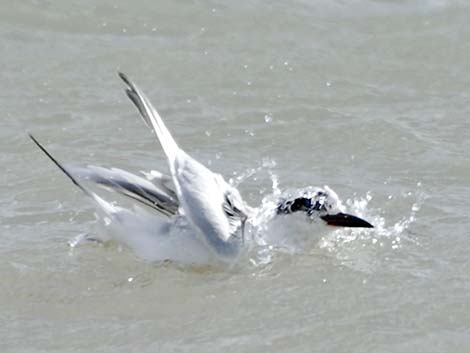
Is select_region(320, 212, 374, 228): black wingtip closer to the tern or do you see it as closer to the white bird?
the tern

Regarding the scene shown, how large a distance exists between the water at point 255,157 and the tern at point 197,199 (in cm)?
17

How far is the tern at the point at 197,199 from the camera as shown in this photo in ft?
21.4

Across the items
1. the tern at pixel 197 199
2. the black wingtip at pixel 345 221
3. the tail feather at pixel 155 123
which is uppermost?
the tail feather at pixel 155 123

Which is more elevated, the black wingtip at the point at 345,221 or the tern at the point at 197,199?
the tern at the point at 197,199

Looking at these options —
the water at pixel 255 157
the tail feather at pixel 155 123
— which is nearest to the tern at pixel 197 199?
the tail feather at pixel 155 123

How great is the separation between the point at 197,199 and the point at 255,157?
1.55 meters

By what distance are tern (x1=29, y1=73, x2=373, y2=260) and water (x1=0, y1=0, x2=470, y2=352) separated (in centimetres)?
17

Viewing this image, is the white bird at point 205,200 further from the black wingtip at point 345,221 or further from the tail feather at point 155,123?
the black wingtip at point 345,221

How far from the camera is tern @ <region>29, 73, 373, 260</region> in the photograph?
21.4ft

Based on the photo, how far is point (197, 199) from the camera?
657 cm

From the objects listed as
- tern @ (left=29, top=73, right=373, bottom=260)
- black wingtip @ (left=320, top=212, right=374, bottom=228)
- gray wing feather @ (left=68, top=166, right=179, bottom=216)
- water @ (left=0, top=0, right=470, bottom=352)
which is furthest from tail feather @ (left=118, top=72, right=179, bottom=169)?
black wingtip @ (left=320, top=212, right=374, bottom=228)

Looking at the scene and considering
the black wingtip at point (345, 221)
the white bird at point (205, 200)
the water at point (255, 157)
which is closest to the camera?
the water at point (255, 157)

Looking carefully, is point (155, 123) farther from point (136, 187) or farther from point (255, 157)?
point (255, 157)

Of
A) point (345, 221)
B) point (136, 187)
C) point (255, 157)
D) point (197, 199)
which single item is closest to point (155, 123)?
point (136, 187)
